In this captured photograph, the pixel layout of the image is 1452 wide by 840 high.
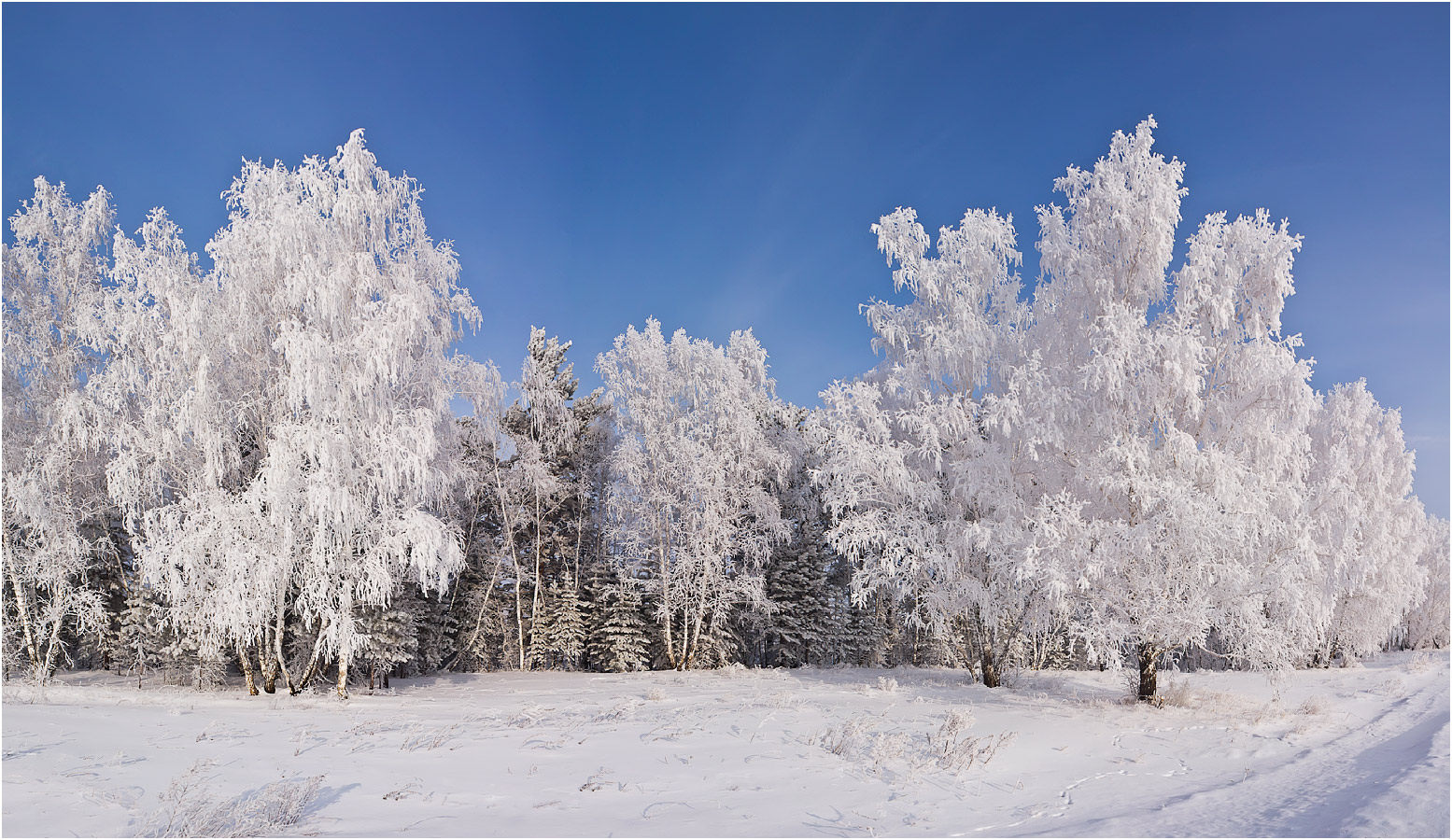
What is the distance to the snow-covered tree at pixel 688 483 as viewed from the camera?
76.1 feet

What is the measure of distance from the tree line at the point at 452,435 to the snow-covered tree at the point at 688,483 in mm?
5152

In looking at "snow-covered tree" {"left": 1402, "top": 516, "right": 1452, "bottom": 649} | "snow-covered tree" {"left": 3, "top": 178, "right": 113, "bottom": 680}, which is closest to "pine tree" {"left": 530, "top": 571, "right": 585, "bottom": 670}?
"snow-covered tree" {"left": 3, "top": 178, "right": 113, "bottom": 680}

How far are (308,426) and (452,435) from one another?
3781 millimetres

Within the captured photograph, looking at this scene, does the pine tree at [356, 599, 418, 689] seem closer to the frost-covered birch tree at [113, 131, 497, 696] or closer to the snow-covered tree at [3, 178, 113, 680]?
the frost-covered birch tree at [113, 131, 497, 696]

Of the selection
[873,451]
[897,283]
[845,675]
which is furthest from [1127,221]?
[845,675]

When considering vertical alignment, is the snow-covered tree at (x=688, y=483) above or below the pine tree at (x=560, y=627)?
above

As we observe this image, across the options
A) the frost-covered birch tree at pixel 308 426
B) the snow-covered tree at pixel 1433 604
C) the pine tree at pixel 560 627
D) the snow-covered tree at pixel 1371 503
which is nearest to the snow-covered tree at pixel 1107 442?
the frost-covered birch tree at pixel 308 426

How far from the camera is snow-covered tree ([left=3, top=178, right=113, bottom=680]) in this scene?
15.1 meters

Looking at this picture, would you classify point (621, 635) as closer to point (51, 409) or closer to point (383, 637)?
point (383, 637)

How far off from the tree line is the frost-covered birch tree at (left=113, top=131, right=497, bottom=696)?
0.07 meters

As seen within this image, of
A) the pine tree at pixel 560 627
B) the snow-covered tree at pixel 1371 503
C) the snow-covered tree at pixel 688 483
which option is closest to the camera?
the snow-covered tree at pixel 688 483

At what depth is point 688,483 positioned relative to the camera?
23391 mm

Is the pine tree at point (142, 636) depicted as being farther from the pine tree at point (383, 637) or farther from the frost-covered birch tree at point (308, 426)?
the pine tree at point (383, 637)

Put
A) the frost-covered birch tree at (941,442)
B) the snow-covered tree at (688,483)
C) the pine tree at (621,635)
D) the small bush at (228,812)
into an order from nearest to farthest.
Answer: the small bush at (228,812)
the frost-covered birch tree at (941,442)
the snow-covered tree at (688,483)
the pine tree at (621,635)
